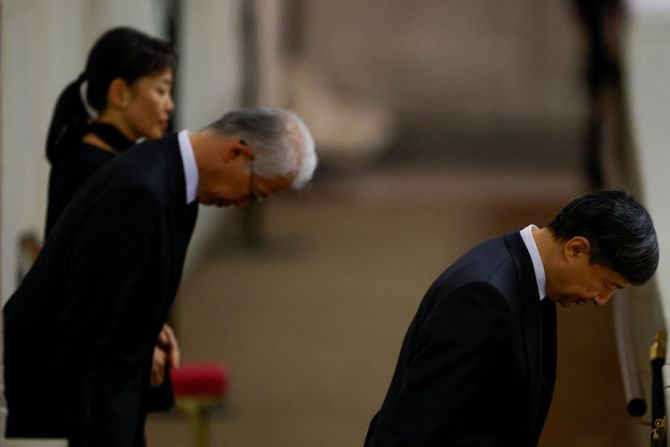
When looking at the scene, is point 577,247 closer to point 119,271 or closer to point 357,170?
point 119,271

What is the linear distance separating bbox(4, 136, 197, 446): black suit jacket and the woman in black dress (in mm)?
503

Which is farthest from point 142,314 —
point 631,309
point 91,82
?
point 631,309

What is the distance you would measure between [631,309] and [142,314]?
1.61 metres

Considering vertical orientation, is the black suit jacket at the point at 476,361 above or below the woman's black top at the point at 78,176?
below

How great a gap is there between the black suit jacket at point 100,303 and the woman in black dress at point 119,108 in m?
0.50

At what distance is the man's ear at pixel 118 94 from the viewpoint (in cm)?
495

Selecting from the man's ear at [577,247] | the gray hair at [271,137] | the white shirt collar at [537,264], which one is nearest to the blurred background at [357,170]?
the white shirt collar at [537,264]

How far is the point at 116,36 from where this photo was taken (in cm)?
490

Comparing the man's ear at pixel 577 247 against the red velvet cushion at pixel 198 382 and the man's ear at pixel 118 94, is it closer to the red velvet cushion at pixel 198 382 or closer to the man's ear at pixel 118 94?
the man's ear at pixel 118 94

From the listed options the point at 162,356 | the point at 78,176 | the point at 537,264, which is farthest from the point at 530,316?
the point at 78,176

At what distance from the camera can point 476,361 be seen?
3.38m

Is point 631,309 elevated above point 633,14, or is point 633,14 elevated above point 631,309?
point 633,14

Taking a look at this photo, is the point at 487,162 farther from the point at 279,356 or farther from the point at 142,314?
the point at 142,314

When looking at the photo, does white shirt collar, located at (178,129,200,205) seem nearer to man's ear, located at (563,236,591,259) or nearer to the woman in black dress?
the woman in black dress
